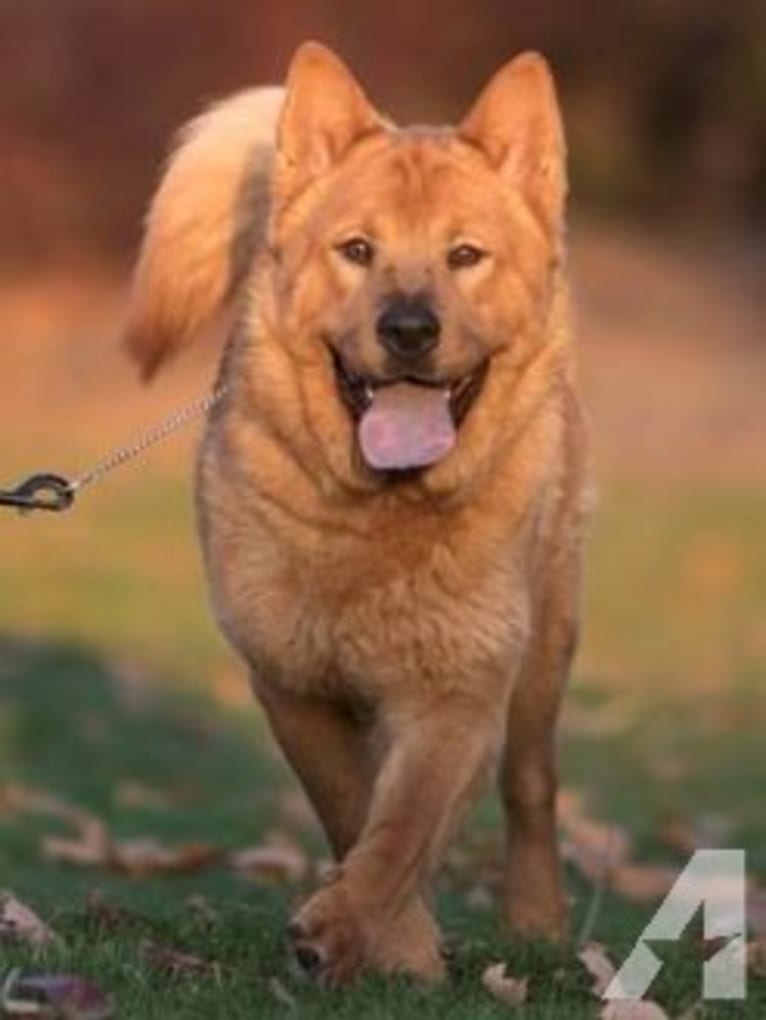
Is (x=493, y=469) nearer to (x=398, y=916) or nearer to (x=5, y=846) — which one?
(x=398, y=916)

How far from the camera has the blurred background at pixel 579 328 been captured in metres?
17.8

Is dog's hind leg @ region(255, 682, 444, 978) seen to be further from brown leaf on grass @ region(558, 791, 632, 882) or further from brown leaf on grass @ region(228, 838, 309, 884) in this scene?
brown leaf on grass @ region(228, 838, 309, 884)

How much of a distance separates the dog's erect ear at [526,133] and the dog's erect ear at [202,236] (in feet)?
3.08

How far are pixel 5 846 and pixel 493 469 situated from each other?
3.64 metres

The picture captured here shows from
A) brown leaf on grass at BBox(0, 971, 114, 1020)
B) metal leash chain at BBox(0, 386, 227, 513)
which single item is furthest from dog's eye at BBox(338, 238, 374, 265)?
brown leaf on grass at BBox(0, 971, 114, 1020)

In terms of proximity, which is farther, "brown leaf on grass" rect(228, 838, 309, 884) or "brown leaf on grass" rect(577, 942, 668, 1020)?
"brown leaf on grass" rect(228, 838, 309, 884)

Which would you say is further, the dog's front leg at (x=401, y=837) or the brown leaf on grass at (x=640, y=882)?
the brown leaf on grass at (x=640, y=882)

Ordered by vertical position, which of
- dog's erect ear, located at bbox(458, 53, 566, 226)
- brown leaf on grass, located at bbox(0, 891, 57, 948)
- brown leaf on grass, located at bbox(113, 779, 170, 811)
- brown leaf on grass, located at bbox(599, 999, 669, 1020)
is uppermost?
dog's erect ear, located at bbox(458, 53, 566, 226)

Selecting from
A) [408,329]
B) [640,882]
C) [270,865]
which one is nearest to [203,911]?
[408,329]

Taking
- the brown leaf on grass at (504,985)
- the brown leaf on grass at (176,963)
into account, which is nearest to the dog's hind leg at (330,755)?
the brown leaf on grass at (504,985)

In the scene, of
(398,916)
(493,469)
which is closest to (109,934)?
(398,916)

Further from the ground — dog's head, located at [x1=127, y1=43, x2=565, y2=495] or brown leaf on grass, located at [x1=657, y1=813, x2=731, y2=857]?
dog's head, located at [x1=127, y1=43, x2=565, y2=495]

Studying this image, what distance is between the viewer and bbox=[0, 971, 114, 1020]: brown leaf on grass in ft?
21.6

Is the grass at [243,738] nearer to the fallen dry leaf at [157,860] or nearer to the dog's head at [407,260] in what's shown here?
the fallen dry leaf at [157,860]
